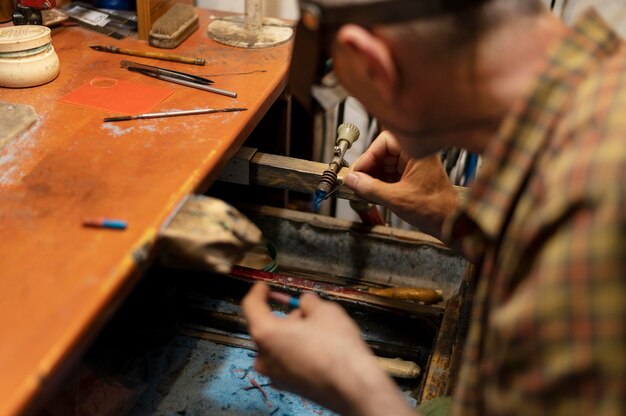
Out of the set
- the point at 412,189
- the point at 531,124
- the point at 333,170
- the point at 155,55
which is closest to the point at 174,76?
the point at 155,55

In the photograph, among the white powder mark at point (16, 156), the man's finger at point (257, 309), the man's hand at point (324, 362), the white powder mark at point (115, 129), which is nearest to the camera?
the man's hand at point (324, 362)

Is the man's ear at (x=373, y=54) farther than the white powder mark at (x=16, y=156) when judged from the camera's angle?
No

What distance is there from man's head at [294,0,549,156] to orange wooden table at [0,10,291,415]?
1.52ft

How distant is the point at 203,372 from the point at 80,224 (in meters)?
0.85

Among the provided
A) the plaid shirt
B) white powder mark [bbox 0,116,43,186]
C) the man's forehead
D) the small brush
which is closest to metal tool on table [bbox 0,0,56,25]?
the small brush

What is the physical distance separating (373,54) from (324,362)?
47 cm

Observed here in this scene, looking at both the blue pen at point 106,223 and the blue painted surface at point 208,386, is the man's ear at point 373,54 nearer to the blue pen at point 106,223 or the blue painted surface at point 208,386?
the blue pen at point 106,223

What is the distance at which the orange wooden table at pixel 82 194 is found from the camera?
→ 0.86 metres

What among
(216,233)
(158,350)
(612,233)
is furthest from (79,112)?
(612,233)

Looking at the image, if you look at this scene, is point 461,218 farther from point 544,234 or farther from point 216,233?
point 216,233

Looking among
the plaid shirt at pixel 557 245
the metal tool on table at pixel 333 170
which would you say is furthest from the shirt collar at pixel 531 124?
the metal tool on table at pixel 333 170

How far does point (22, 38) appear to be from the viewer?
1.52 m

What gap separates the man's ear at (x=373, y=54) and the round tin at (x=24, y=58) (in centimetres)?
99

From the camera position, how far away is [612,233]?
2.15 ft
